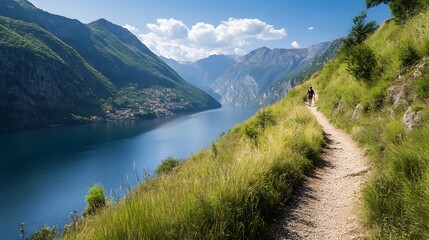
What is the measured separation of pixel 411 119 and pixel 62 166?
81368 millimetres

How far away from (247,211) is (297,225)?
1271mm

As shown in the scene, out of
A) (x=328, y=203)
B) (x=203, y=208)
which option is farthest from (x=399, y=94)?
(x=203, y=208)

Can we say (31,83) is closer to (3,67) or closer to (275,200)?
(3,67)

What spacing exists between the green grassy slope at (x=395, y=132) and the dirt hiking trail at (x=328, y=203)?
59 cm

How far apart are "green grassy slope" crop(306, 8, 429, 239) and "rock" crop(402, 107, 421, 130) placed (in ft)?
0.24

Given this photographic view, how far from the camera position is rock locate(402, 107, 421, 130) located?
858 centimetres

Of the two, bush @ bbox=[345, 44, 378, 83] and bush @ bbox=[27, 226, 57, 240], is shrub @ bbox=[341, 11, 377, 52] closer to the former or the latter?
bush @ bbox=[345, 44, 378, 83]

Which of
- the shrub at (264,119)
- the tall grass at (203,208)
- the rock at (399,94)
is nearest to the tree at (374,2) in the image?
the shrub at (264,119)

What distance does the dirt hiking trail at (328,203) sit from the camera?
612 centimetres

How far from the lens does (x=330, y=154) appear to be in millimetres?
12812

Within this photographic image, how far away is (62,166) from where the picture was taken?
252ft

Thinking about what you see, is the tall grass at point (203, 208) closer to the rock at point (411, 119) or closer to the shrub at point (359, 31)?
the rock at point (411, 119)

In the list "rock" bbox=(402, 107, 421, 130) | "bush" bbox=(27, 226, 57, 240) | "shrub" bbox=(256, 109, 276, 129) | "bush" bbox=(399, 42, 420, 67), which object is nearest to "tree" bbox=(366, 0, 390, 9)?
"shrub" bbox=(256, 109, 276, 129)

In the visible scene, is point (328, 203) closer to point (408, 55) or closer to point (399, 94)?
point (399, 94)
